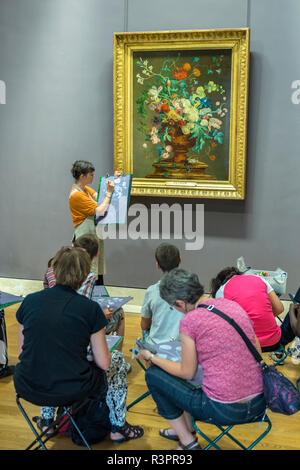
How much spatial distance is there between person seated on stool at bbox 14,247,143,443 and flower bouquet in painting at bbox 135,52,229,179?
2.93m

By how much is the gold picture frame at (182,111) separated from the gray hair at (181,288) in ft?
8.81

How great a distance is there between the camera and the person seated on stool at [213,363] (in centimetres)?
245

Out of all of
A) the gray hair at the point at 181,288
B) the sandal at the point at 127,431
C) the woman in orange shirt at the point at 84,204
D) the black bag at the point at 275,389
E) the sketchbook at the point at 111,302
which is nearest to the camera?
the black bag at the point at 275,389

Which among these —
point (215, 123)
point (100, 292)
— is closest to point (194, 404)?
point (100, 292)

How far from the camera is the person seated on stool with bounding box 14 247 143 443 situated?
251 centimetres

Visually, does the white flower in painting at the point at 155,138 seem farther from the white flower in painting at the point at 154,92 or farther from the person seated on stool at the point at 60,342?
Answer: the person seated on stool at the point at 60,342

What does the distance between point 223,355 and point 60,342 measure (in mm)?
792

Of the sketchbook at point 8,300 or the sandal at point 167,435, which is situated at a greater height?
the sketchbook at point 8,300

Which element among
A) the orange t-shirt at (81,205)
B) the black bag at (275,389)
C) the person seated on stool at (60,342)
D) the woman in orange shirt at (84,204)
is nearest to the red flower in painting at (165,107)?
the woman in orange shirt at (84,204)

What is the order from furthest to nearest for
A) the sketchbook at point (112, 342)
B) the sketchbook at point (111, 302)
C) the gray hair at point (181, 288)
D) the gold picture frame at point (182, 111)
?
the gold picture frame at point (182, 111) < the sketchbook at point (111, 302) < the sketchbook at point (112, 342) < the gray hair at point (181, 288)

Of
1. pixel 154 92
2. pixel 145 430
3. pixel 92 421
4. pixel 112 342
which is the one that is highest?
pixel 154 92

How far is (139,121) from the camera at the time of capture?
17.7 feet

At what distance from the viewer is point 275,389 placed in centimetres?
246

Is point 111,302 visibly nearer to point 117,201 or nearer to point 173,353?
point 173,353
